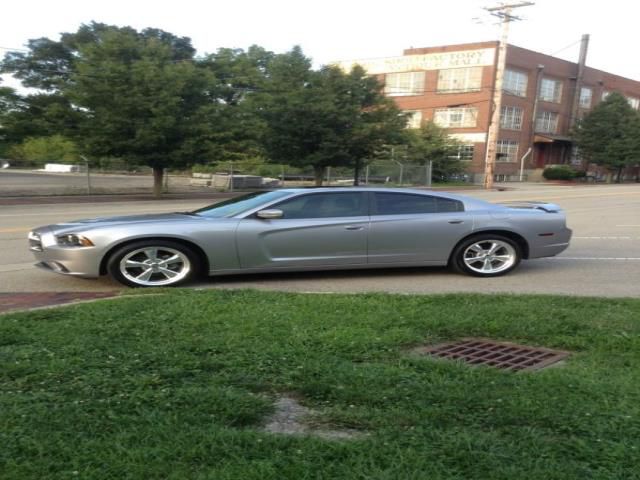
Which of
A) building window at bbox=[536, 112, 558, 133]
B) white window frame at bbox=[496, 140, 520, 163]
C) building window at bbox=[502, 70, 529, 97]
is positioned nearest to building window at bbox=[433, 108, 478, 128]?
building window at bbox=[502, 70, 529, 97]

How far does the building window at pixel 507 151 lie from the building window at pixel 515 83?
4481mm

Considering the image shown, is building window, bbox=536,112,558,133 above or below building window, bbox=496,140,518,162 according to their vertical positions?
above

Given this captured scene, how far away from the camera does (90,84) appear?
2228cm

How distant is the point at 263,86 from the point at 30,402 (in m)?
27.2

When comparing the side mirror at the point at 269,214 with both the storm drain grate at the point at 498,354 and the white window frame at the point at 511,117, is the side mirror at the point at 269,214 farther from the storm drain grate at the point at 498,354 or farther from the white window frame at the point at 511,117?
the white window frame at the point at 511,117

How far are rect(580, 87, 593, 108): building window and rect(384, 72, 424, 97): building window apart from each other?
19.5 meters

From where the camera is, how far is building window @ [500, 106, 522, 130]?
2159 inches

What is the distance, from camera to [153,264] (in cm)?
670

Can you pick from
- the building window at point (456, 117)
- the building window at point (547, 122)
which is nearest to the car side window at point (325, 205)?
the building window at point (456, 117)

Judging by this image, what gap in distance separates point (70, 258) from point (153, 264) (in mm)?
871

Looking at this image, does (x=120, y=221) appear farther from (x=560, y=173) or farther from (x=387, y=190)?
(x=560, y=173)

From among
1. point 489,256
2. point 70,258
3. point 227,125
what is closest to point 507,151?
point 227,125

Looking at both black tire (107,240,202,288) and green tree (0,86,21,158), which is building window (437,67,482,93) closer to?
green tree (0,86,21,158)

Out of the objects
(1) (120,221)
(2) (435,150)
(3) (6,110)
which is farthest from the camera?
(2) (435,150)
